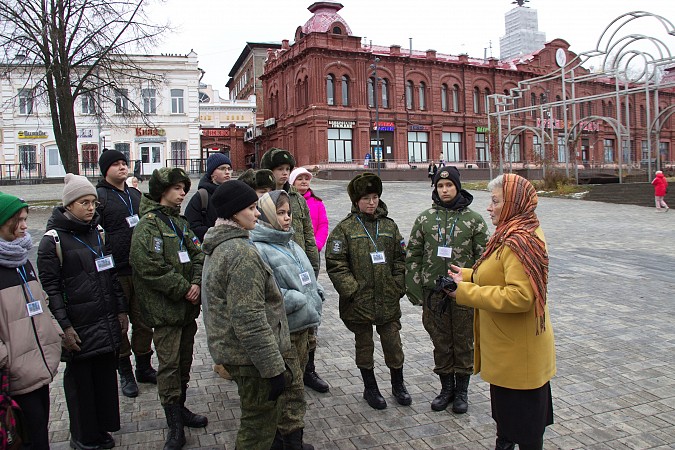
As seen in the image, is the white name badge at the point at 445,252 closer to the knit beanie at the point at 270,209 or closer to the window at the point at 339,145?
the knit beanie at the point at 270,209

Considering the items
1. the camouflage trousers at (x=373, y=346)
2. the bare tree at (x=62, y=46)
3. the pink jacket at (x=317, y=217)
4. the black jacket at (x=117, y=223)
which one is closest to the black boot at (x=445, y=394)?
the camouflage trousers at (x=373, y=346)

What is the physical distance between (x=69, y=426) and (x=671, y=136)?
60520 mm

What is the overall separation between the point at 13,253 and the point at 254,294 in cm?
153

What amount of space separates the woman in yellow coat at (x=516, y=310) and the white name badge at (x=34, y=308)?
102 inches

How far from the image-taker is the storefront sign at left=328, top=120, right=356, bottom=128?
42828mm

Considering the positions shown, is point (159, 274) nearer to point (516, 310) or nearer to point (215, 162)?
point (215, 162)

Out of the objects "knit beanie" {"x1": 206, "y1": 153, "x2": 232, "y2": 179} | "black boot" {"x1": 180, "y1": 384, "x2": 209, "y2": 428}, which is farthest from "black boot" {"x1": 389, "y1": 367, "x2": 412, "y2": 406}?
"knit beanie" {"x1": 206, "y1": 153, "x2": 232, "y2": 179}

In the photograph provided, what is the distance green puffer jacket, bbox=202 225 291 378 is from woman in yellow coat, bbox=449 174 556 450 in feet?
3.85

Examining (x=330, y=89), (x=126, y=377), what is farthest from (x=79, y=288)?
(x=330, y=89)

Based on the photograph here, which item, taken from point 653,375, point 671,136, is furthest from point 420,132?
point 653,375

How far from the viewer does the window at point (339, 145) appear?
43125 mm

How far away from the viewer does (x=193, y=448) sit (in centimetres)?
395

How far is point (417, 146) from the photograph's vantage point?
154 ft

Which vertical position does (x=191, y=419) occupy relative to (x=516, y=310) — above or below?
below
